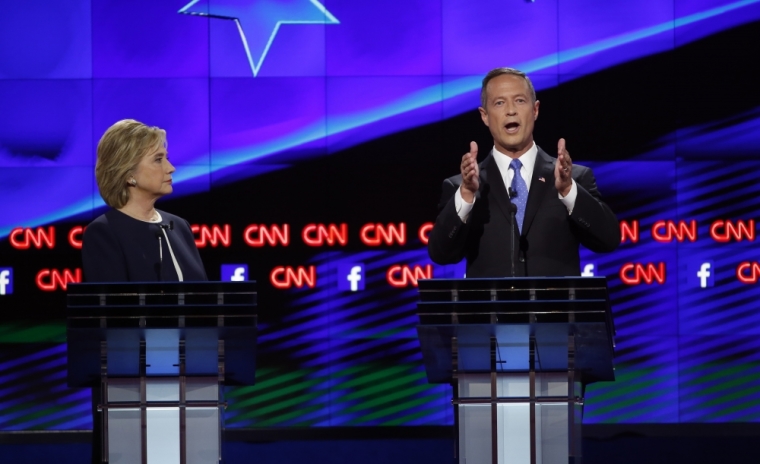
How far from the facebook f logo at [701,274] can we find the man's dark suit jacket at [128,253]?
360 centimetres

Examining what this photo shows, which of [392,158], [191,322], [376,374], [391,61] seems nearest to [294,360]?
[376,374]

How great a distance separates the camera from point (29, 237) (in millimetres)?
6121

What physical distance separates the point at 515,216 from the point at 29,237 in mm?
3715

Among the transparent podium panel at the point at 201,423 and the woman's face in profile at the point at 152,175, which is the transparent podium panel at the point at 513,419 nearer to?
the transparent podium panel at the point at 201,423

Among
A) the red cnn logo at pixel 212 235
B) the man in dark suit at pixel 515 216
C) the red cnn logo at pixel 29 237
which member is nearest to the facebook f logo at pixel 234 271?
the red cnn logo at pixel 212 235

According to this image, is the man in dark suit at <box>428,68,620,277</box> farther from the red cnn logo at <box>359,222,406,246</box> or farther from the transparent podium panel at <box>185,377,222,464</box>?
the red cnn logo at <box>359,222,406,246</box>

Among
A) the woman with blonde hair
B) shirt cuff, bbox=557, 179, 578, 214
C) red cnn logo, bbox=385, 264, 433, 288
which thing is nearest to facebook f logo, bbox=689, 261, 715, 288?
red cnn logo, bbox=385, 264, 433, 288

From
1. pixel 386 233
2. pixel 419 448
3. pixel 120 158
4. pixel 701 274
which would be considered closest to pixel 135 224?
pixel 120 158

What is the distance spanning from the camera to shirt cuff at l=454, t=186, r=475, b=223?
308cm

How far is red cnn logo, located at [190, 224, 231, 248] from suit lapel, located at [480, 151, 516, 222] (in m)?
3.00

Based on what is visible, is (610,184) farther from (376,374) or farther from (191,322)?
(191,322)

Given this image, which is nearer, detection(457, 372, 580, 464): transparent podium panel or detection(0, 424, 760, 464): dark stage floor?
detection(457, 372, 580, 464): transparent podium panel

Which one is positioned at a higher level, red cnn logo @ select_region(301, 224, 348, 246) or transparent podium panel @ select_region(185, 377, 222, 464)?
red cnn logo @ select_region(301, 224, 348, 246)

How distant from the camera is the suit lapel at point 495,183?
3275 mm
